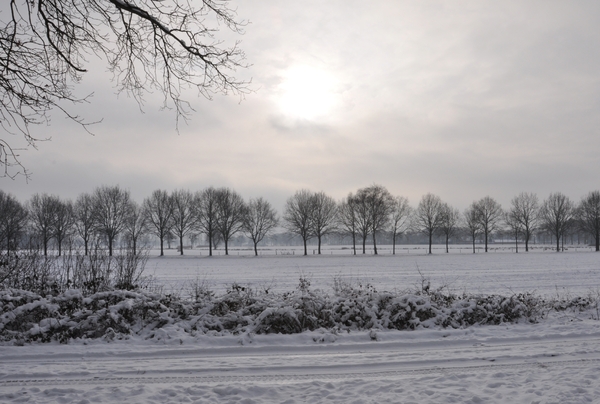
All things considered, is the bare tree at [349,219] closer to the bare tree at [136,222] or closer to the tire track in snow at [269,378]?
the bare tree at [136,222]

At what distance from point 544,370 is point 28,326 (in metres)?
9.70

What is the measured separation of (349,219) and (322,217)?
4682 millimetres

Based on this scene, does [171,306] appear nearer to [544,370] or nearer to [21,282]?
[21,282]

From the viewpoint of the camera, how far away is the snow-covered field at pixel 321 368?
509 cm

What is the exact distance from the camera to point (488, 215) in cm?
7606

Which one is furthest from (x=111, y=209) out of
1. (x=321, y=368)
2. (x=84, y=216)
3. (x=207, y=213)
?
(x=321, y=368)

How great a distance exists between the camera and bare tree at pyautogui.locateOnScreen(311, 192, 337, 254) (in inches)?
2589

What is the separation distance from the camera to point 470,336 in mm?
8109

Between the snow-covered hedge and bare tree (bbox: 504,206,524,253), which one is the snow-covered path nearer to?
the snow-covered hedge

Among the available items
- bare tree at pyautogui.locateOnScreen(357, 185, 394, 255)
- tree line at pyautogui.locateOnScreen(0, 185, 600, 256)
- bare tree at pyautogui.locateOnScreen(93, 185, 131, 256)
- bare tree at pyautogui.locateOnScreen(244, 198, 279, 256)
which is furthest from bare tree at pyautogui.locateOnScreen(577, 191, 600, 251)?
bare tree at pyautogui.locateOnScreen(93, 185, 131, 256)

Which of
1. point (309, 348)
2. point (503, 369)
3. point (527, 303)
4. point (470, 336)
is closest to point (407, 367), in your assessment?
point (503, 369)

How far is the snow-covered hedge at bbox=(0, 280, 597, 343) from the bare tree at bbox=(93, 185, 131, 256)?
54477mm

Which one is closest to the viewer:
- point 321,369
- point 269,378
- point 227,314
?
point 269,378

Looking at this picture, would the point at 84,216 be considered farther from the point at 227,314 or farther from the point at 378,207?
the point at 227,314
